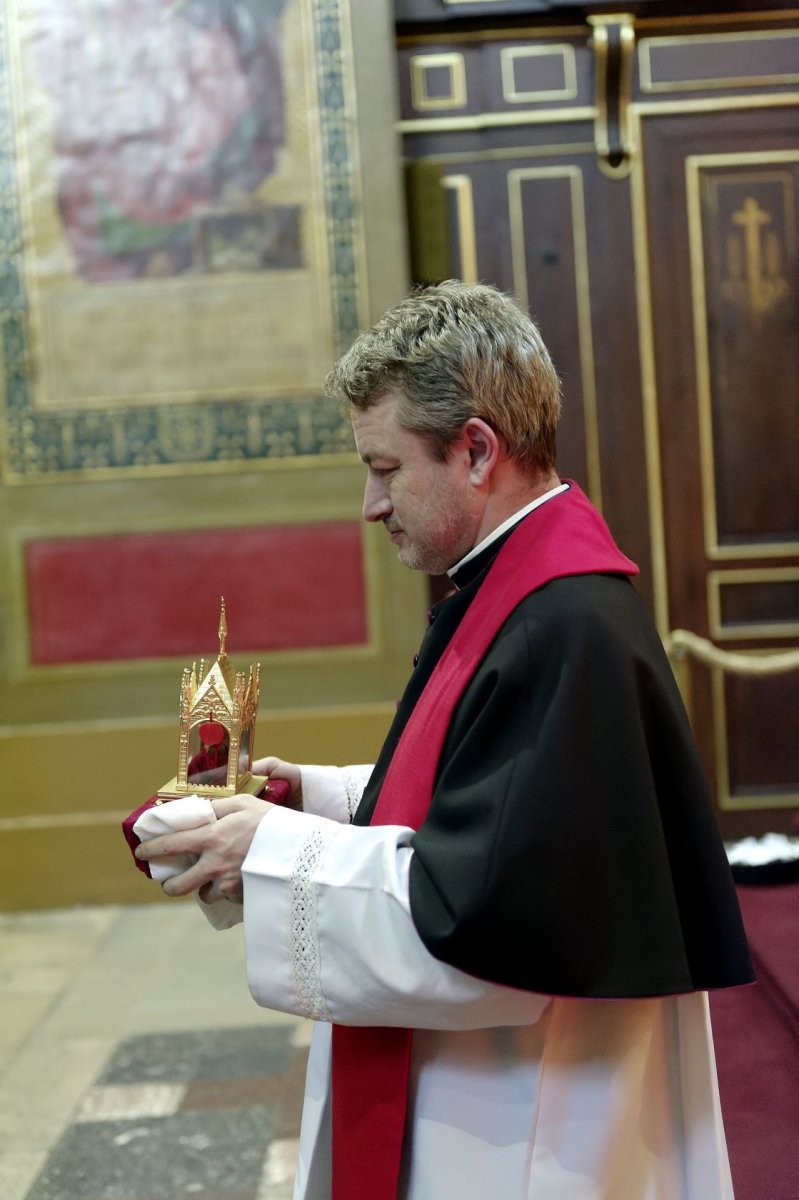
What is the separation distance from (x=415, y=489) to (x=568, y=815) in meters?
0.48

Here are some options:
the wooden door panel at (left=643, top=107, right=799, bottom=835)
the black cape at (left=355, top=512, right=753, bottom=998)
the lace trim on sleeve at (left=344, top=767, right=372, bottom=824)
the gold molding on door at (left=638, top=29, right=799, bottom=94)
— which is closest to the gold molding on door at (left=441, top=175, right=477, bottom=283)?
the wooden door panel at (left=643, top=107, right=799, bottom=835)

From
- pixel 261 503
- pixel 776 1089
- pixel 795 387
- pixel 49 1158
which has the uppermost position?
pixel 795 387

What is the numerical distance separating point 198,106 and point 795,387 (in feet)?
9.04

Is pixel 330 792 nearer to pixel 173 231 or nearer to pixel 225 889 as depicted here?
pixel 225 889

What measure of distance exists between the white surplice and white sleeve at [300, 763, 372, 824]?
18.9 inches

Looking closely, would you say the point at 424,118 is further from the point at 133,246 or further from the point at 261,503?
the point at 261,503

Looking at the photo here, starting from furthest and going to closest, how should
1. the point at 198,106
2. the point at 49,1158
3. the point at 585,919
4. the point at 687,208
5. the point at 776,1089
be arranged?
the point at 687,208, the point at 198,106, the point at 49,1158, the point at 776,1089, the point at 585,919

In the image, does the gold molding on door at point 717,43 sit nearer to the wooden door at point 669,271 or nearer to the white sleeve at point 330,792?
the wooden door at point 669,271

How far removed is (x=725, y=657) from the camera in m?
4.69

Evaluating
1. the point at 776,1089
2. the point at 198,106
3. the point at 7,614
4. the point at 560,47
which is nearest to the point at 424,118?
the point at 560,47

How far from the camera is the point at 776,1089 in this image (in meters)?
2.73

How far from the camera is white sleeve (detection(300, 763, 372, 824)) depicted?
200 centimetres

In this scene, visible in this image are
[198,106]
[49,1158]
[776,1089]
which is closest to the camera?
[776,1089]

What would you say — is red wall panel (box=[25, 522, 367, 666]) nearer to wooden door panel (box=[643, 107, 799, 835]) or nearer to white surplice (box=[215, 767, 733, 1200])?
wooden door panel (box=[643, 107, 799, 835])
